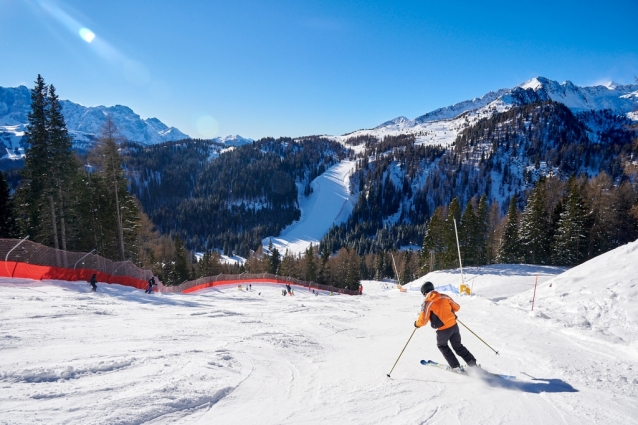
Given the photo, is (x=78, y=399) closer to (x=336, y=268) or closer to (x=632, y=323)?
(x=632, y=323)

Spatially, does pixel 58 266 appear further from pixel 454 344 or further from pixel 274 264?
pixel 274 264

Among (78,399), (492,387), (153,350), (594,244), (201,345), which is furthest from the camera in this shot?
(594,244)

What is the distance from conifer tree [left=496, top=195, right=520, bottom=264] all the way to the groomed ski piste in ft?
129

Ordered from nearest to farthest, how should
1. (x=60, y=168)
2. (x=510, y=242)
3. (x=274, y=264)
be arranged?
(x=60, y=168), (x=510, y=242), (x=274, y=264)

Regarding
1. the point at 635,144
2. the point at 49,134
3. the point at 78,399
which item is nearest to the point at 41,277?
the point at 49,134

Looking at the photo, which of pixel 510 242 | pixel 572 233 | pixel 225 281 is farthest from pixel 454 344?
pixel 510 242

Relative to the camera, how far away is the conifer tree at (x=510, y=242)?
152 ft

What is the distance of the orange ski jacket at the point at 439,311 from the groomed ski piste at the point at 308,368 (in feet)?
3.03

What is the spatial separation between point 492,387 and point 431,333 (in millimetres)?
3926

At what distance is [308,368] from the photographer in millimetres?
5988

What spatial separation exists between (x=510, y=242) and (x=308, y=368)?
49582 millimetres

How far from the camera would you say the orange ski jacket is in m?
5.68

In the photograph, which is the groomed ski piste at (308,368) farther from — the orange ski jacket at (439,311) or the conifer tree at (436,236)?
the conifer tree at (436,236)

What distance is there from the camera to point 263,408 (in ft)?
13.8
